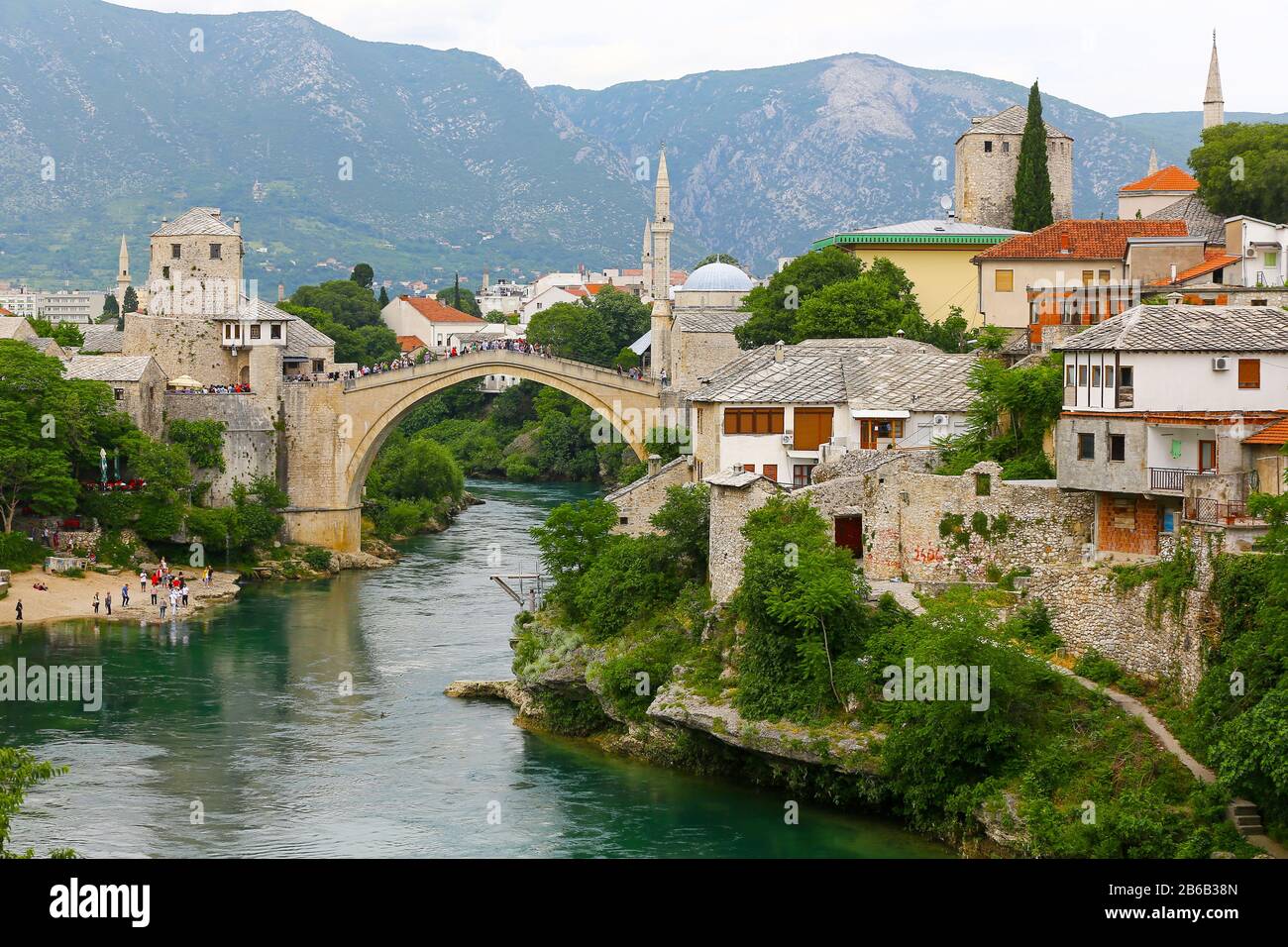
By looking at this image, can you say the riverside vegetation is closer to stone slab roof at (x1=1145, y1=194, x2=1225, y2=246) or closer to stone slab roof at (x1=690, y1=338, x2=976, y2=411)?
stone slab roof at (x1=690, y1=338, x2=976, y2=411)

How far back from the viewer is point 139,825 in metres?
31.5

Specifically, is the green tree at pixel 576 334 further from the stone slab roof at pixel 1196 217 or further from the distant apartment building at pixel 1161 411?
the distant apartment building at pixel 1161 411

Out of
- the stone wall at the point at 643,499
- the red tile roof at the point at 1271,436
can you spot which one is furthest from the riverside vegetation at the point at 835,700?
the red tile roof at the point at 1271,436

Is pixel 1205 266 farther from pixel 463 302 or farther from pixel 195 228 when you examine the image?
pixel 463 302

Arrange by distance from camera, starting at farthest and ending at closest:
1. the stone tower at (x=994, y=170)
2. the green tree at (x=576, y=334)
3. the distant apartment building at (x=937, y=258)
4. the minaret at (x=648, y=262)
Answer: the minaret at (x=648, y=262) → the green tree at (x=576, y=334) → the stone tower at (x=994, y=170) → the distant apartment building at (x=937, y=258)

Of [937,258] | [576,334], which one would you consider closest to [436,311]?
[576,334]

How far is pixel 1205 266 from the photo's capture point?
148 feet

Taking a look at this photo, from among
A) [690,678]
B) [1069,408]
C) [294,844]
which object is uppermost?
[1069,408]

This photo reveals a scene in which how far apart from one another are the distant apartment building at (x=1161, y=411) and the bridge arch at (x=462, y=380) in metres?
36.2

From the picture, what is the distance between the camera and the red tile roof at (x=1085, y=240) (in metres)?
50.2

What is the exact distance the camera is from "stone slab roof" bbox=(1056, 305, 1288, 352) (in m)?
31.8
